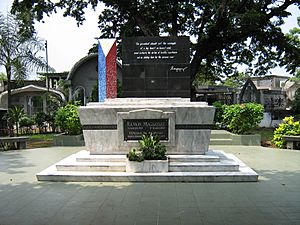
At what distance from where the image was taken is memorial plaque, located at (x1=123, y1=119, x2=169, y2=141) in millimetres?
7312

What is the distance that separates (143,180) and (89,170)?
128 cm

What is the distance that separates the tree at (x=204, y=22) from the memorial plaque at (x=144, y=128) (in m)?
9.57

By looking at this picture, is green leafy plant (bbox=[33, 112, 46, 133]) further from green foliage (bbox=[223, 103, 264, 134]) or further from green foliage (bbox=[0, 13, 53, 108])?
green foliage (bbox=[223, 103, 264, 134])

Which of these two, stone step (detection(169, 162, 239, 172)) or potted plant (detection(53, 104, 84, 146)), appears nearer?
stone step (detection(169, 162, 239, 172))

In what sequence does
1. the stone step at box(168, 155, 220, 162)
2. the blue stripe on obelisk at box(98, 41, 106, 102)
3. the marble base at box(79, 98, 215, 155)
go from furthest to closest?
the blue stripe on obelisk at box(98, 41, 106, 102) → the marble base at box(79, 98, 215, 155) → the stone step at box(168, 155, 220, 162)

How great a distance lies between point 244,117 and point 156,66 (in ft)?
18.2

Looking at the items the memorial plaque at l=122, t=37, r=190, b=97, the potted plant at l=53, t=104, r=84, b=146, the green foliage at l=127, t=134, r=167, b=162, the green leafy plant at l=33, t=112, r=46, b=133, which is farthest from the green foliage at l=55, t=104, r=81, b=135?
the green leafy plant at l=33, t=112, r=46, b=133

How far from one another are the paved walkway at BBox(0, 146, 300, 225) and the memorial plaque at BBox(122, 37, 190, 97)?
3030 millimetres

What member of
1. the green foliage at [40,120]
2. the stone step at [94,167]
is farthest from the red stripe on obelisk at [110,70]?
the green foliage at [40,120]

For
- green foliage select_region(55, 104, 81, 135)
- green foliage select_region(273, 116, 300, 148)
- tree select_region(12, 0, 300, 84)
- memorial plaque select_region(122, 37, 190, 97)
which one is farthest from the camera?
tree select_region(12, 0, 300, 84)

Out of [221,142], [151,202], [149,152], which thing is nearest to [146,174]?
[149,152]

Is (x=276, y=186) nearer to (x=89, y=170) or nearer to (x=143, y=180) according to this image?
(x=143, y=180)

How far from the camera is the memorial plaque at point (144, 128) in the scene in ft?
24.0

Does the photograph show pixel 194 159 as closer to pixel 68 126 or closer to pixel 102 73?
pixel 102 73
